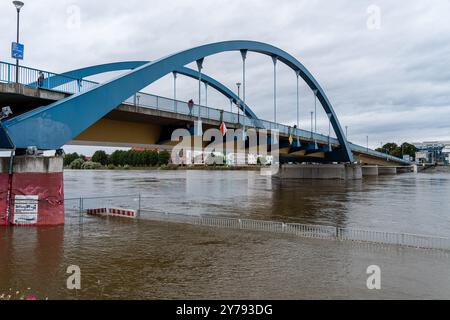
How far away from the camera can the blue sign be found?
16564 mm

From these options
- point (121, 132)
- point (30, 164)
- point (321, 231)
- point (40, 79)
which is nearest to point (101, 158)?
point (121, 132)

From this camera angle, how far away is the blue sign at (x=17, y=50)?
16564mm

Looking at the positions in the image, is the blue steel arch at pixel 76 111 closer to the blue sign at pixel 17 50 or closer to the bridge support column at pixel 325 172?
the blue sign at pixel 17 50

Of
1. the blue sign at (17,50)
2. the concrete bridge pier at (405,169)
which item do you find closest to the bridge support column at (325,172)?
the blue sign at (17,50)

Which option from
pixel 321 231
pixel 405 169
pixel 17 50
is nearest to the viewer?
pixel 321 231

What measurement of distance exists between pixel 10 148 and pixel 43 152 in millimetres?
1391

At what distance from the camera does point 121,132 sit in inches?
1012

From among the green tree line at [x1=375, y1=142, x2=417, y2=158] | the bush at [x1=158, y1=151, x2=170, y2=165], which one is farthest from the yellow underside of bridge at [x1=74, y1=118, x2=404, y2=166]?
the green tree line at [x1=375, y1=142, x2=417, y2=158]

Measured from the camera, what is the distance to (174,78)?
38438 millimetres

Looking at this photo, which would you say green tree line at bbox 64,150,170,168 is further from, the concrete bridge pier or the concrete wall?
the concrete wall

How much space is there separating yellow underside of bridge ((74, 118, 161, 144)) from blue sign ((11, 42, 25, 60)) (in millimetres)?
7064

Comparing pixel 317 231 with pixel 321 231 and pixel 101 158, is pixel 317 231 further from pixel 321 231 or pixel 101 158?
pixel 101 158

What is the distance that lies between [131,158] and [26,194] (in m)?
147
